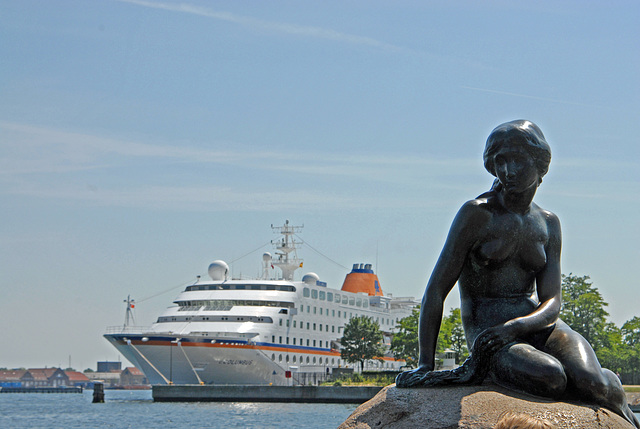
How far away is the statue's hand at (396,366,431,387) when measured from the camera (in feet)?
17.8

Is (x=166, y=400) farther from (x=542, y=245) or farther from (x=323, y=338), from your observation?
(x=542, y=245)

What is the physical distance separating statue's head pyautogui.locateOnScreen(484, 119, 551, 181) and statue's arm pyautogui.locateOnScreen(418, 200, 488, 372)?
0.36 m

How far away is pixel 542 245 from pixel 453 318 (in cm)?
4874

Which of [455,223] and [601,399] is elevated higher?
[455,223]

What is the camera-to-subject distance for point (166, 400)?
52.5 m

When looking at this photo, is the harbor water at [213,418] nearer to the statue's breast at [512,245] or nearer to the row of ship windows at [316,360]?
the row of ship windows at [316,360]

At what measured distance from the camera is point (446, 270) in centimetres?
556

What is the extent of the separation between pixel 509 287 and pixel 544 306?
24 centimetres

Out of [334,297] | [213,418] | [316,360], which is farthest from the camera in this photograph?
[334,297]

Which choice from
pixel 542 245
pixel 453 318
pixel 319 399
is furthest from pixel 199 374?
pixel 542 245

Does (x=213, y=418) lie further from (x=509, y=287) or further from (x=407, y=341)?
(x=509, y=287)

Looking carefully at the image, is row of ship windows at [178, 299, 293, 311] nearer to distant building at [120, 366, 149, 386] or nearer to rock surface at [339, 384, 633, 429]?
rock surface at [339, 384, 633, 429]

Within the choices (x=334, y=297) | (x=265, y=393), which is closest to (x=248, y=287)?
(x=334, y=297)

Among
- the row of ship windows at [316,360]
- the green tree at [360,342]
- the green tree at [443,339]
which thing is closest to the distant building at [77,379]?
the row of ship windows at [316,360]
